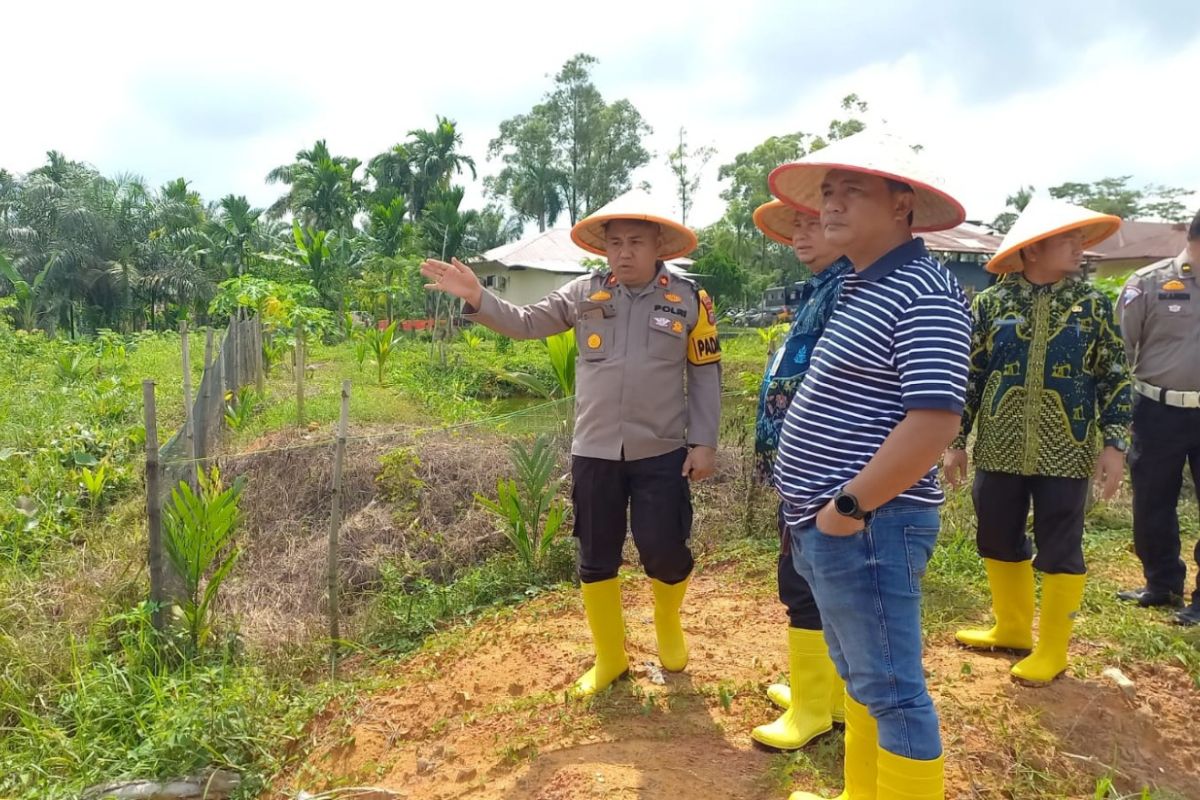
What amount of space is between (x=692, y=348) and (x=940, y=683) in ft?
4.90

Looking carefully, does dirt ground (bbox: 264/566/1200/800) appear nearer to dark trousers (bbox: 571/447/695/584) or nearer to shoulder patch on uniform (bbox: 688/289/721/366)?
dark trousers (bbox: 571/447/695/584)

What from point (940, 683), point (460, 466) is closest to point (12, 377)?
point (460, 466)

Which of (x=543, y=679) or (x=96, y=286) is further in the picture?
(x=96, y=286)

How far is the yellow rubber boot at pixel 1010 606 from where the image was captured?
2.90 metres

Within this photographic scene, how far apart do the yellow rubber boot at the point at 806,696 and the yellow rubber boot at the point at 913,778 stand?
0.73 m

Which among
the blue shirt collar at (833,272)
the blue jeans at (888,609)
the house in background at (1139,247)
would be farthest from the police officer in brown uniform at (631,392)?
the house in background at (1139,247)

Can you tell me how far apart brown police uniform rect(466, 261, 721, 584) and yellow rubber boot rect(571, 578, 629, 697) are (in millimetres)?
51

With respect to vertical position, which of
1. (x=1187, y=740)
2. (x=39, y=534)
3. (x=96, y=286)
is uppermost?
(x=96, y=286)

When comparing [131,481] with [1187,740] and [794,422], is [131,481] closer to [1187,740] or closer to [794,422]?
[794,422]

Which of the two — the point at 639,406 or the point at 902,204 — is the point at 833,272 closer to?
the point at 902,204

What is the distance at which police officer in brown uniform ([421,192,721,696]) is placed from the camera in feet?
8.61

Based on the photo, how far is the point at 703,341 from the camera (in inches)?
106

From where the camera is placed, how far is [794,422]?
5.60ft

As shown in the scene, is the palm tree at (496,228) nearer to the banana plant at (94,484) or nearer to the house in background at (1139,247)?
the house in background at (1139,247)
